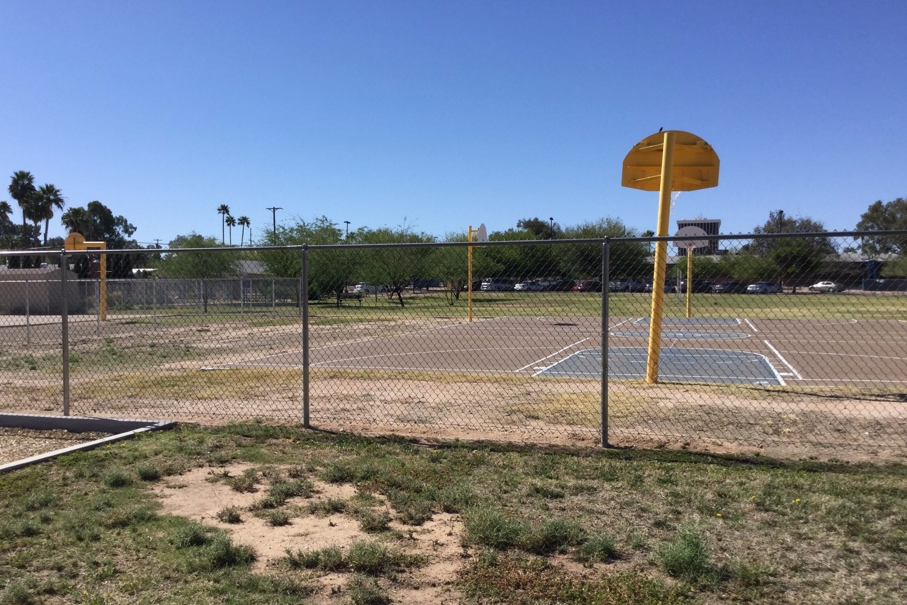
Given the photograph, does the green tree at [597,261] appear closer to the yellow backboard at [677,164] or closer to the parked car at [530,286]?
the parked car at [530,286]

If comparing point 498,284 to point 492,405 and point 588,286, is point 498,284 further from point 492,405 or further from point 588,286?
point 492,405

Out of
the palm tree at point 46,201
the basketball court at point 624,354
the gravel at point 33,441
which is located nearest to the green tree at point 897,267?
the basketball court at point 624,354

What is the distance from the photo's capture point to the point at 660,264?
37.9 ft

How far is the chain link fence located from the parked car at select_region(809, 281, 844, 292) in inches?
1.3

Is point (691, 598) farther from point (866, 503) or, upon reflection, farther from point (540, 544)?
point (866, 503)

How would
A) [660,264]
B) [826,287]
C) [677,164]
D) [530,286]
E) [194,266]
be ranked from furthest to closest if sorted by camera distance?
Result: [194,266] → [677,164] → [660,264] → [530,286] → [826,287]

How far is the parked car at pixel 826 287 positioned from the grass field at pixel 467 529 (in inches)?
75.2

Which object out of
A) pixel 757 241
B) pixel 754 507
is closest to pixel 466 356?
pixel 757 241

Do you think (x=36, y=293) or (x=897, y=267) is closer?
(x=897, y=267)

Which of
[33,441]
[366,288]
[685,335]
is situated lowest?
[33,441]

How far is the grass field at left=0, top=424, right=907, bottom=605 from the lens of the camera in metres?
4.18

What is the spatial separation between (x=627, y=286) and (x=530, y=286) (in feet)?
4.72

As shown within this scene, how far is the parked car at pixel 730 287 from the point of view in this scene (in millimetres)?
8414

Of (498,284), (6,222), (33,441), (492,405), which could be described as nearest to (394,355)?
(492,405)
